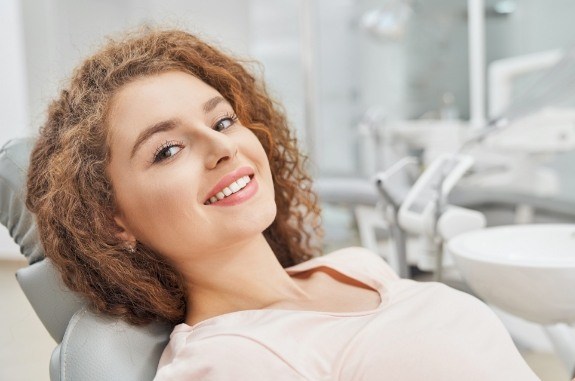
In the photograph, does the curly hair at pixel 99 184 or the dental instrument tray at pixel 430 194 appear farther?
the dental instrument tray at pixel 430 194

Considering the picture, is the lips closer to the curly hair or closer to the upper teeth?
the upper teeth

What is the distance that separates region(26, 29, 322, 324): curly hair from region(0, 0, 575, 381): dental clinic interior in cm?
9

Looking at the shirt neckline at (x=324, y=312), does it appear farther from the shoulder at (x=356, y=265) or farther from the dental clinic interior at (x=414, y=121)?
the dental clinic interior at (x=414, y=121)

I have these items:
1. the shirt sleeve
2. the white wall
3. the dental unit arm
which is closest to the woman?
the shirt sleeve

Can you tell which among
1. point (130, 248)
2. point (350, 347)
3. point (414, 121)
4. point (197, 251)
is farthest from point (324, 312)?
point (414, 121)

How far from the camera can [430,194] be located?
5.41ft

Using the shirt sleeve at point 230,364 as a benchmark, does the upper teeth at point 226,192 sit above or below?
above

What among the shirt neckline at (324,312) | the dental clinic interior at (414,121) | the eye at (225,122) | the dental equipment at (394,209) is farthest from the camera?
the dental equipment at (394,209)

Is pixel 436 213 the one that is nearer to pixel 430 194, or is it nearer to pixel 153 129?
pixel 430 194

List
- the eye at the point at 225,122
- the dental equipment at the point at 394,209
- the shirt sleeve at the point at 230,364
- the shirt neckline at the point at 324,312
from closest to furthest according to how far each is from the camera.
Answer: the shirt sleeve at the point at 230,364 < the shirt neckline at the point at 324,312 < the eye at the point at 225,122 < the dental equipment at the point at 394,209

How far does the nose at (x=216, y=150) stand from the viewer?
920mm

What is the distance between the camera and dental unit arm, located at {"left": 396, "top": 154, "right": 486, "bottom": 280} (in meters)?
1.56

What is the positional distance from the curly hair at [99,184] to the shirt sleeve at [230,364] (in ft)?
0.54

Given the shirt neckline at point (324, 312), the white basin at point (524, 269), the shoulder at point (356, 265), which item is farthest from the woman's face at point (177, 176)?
the white basin at point (524, 269)
